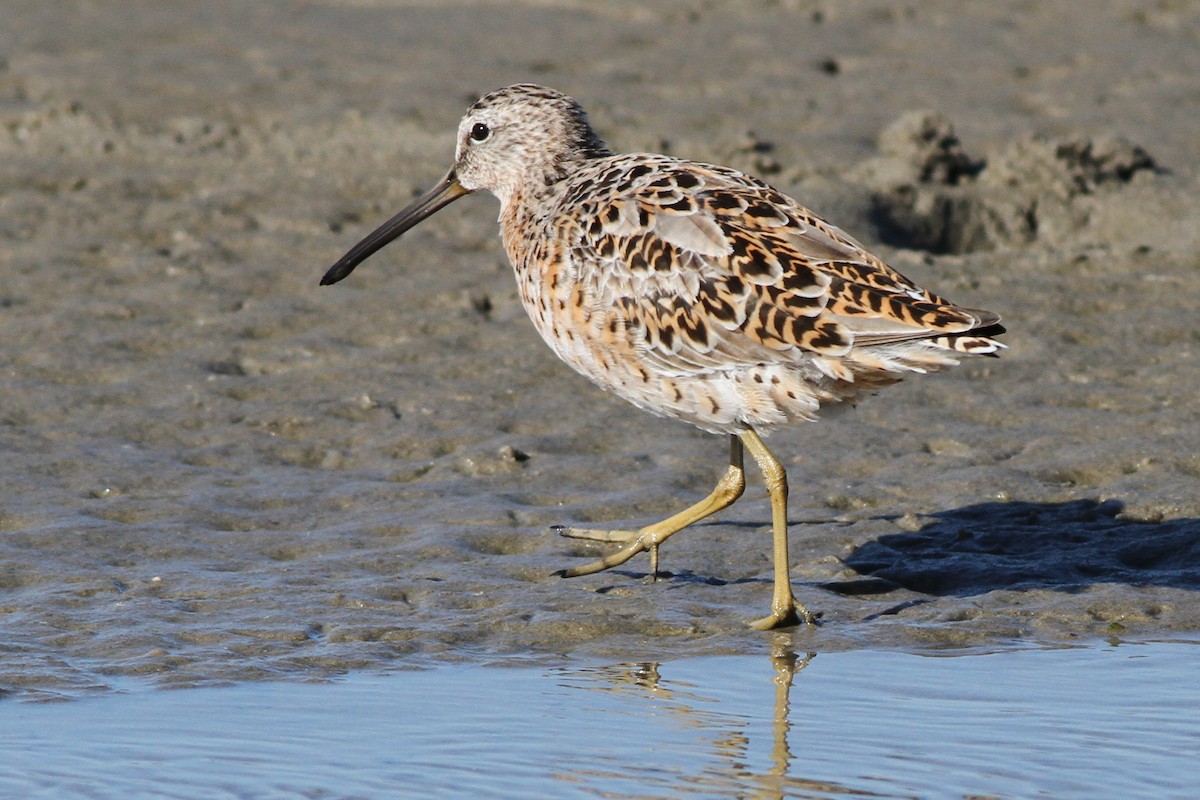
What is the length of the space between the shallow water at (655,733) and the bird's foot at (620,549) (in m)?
0.74

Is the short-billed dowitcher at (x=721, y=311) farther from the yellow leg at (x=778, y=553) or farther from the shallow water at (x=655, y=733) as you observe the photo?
the shallow water at (x=655, y=733)

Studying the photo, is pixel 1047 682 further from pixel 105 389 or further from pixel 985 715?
pixel 105 389

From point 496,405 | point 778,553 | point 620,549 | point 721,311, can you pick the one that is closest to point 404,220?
point 496,405

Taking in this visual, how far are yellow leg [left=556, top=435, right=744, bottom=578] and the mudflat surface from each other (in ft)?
0.28

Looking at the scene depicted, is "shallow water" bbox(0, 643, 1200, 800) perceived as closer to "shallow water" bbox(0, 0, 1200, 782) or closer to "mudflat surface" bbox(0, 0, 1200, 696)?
"shallow water" bbox(0, 0, 1200, 782)

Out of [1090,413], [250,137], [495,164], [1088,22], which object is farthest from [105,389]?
[1088,22]

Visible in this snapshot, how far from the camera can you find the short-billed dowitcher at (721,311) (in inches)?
237

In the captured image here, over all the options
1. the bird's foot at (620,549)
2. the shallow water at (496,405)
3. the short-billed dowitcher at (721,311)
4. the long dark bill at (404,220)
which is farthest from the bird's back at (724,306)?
the long dark bill at (404,220)

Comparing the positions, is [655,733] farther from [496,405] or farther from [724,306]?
[496,405]

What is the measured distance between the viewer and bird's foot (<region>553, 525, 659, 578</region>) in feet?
21.8

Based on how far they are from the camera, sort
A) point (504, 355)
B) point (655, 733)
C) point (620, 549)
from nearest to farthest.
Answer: point (655, 733) < point (620, 549) < point (504, 355)

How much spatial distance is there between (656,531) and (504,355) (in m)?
2.32

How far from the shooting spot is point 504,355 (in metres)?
8.79

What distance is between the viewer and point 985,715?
5504mm
